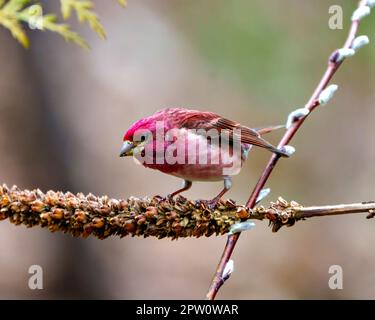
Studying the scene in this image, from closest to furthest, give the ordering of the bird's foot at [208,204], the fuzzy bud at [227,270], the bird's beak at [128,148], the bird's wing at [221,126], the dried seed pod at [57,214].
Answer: the fuzzy bud at [227,270], the dried seed pod at [57,214], the bird's foot at [208,204], the bird's beak at [128,148], the bird's wing at [221,126]

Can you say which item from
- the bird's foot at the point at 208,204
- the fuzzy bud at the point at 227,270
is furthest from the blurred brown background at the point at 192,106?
the fuzzy bud at the point at 227,270

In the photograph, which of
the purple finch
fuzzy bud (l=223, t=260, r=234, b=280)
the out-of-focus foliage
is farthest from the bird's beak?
the out-of-focus foliage

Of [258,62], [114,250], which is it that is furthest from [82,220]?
[114,250]

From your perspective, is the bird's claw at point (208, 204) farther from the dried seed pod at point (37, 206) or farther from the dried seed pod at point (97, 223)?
the dried seed pod at point (37, 206)

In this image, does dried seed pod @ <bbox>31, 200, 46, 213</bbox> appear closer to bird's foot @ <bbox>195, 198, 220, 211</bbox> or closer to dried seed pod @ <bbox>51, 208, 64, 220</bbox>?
dried seed pod @ <bbox>51, 208, 64, 220</bbox>

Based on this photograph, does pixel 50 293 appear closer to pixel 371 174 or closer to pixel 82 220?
A: pixel 371 174
